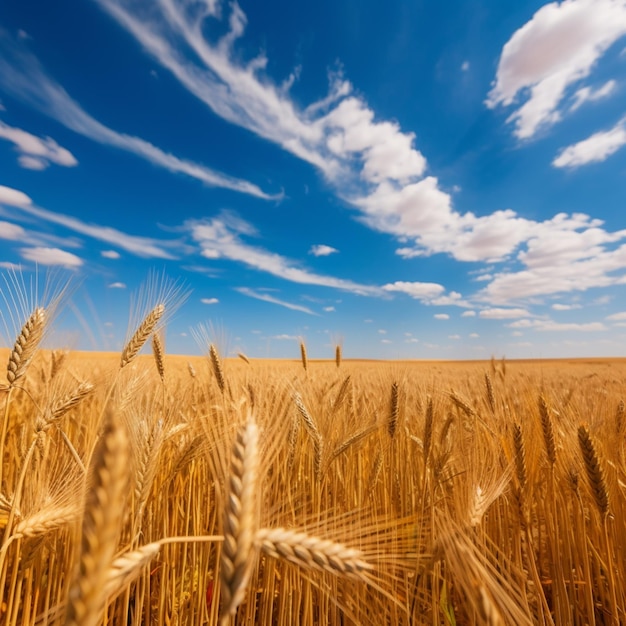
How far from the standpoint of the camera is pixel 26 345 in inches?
58.9

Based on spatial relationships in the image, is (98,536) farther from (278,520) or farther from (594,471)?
(594,471)

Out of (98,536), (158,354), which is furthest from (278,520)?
(158,354)

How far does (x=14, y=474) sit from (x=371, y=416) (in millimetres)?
2325

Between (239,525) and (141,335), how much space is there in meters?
1.63

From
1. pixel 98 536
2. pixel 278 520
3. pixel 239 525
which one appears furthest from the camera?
pixel 278 520

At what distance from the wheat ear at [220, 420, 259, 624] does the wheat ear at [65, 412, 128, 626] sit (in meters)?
0.19

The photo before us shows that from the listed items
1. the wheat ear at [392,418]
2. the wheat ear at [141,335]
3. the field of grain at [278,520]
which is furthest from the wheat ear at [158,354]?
the wheat ear at [392,418]

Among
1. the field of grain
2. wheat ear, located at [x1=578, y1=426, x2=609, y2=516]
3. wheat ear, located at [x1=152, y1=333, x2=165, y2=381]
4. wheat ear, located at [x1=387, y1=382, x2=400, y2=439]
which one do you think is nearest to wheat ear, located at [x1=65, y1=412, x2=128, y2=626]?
the field of grain

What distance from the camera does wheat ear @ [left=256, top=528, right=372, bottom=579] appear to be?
0.79 metres

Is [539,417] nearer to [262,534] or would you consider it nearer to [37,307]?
[262,534]

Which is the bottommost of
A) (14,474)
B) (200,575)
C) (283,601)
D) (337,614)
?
(337,614)

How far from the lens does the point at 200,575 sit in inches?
61.7

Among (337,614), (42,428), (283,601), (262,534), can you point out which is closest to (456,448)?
(337,614)

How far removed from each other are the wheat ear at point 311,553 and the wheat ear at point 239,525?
0.09 meters
